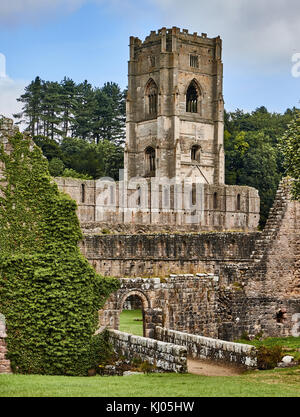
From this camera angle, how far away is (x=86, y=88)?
12256cm

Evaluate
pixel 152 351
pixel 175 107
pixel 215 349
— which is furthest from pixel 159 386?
pixel 175 107

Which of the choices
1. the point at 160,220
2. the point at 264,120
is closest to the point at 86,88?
the point at 264,120

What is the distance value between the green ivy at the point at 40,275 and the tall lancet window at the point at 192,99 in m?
69.6

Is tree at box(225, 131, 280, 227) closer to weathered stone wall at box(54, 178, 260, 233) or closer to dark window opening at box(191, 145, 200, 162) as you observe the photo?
weathered stone wall at box(54, 178, 260, 233)

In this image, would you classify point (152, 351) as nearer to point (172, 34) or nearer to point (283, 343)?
point (283, 343)

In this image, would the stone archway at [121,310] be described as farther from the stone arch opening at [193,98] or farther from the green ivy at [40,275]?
the stone arch opening at [193,98]

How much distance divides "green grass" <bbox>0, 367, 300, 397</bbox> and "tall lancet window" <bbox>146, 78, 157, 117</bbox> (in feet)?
235

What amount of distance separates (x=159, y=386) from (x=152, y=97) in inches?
2936

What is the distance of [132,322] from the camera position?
1021 inches

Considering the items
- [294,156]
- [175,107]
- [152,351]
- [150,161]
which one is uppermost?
[175,107]

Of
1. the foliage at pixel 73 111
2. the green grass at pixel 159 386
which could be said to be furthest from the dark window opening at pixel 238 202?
the green grass at pixel 159 386

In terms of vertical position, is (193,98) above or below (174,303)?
above

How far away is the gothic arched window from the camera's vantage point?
84.6m

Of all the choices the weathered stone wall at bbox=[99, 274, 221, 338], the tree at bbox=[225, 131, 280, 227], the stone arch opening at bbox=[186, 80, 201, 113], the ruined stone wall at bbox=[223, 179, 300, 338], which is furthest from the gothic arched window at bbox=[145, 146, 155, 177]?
the weathered stone wall at bbox=[99, 274, 221, 338]
